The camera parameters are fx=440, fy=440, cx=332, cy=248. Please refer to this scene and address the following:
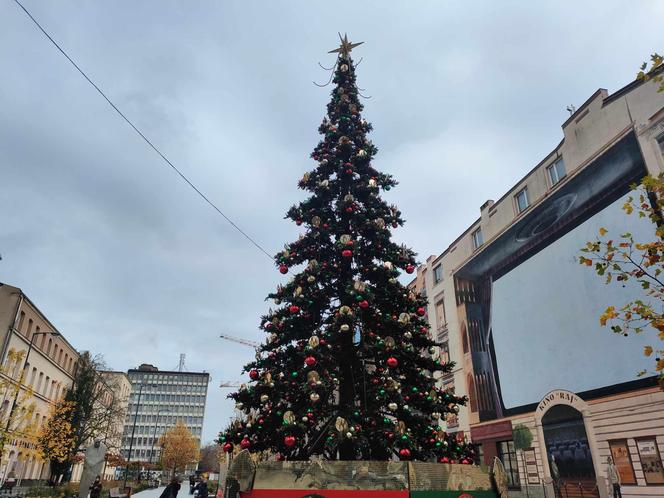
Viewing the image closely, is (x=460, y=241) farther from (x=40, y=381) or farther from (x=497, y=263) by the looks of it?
(x=40, y=381)

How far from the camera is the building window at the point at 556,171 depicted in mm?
21188

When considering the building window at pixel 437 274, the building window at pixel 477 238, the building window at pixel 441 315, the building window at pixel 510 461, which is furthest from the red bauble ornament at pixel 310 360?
the building window at pixel 437 274

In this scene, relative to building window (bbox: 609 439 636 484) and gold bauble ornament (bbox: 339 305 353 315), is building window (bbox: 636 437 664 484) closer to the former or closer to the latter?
building window (bbox: 609 439 636 484)

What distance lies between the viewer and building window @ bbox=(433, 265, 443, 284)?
32188 millimetres

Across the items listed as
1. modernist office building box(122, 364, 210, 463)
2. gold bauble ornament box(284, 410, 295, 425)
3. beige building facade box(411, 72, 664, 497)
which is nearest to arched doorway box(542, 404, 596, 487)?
beige building facade box(411, 72, 664, 497)

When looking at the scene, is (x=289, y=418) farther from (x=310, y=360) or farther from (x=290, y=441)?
(x=310, y=360)

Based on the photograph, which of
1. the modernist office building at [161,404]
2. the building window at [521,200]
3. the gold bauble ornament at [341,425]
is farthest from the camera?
the modernist office building at [161,404]

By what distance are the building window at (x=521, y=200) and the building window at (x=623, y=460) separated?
11602 mm

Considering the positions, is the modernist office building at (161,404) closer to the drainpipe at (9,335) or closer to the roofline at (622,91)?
the drainpipe at (9,335)

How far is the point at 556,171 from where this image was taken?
2159cm

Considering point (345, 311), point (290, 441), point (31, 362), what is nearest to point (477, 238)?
point (345, 311)

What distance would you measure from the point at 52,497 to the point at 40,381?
861 inches

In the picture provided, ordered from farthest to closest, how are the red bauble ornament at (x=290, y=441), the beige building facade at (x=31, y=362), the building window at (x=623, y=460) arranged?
the beige building facade at (x=31, y=362)
the building window at (x=623, y=460)
the red bauble ornament at (x=290, y=441)

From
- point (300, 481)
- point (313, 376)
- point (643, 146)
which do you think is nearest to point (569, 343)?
point (643, 146)
